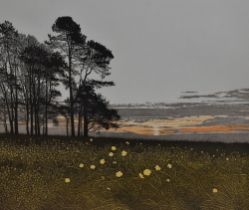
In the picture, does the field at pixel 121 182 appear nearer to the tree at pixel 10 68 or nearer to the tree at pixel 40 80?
the tree at pixel 40 80

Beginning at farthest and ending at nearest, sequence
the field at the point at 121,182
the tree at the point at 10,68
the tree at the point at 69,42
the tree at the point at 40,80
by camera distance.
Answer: the tree at the point at 10,68, the tree at the point at 40,80, the tree at the point at 69,42, the field at the point at 121,182

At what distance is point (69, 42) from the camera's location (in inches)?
455

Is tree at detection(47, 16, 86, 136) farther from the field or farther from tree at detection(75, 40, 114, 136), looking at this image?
the field

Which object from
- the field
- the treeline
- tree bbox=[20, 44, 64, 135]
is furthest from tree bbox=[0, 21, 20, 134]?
the field

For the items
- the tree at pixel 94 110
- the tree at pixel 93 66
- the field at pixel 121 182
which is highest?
the tree at pixel 93 66

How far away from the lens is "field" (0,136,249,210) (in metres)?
5.32

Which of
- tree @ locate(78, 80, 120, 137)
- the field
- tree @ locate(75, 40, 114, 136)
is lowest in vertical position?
the field

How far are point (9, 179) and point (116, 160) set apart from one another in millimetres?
1503

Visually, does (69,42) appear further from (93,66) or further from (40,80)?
(40,80)

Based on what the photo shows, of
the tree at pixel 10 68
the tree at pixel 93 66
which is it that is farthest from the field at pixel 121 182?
the tree at pixel 10 68

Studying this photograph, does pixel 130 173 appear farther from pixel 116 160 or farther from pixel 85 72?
pixel 85 72

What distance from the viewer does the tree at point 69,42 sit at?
10.8 m

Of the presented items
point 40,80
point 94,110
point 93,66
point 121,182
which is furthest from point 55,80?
point 121,182

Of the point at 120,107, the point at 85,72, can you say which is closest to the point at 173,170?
the point at 120,107
